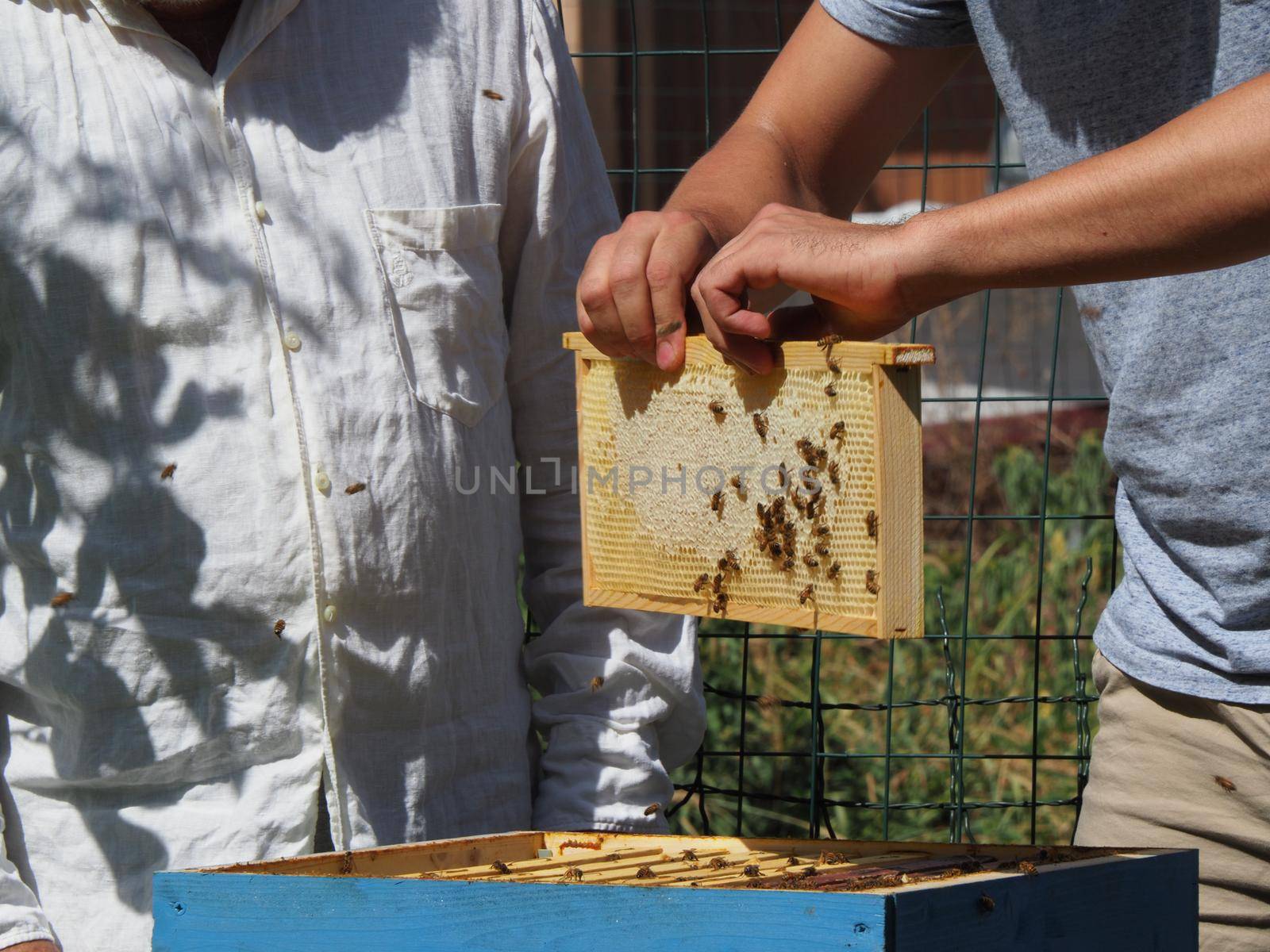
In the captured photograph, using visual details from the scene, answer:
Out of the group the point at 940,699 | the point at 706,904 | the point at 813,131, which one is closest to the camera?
the point at 706,904

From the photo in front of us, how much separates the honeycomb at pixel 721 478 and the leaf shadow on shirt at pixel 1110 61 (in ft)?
2.01

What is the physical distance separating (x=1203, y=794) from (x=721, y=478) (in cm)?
87

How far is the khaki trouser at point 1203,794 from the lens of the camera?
1.85m

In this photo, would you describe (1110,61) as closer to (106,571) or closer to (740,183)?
(740,183)

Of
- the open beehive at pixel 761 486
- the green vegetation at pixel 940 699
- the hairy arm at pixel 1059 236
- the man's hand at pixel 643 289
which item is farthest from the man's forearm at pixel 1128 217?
the green vegetation at pixel 940 699

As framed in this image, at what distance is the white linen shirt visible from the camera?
6.22 ft

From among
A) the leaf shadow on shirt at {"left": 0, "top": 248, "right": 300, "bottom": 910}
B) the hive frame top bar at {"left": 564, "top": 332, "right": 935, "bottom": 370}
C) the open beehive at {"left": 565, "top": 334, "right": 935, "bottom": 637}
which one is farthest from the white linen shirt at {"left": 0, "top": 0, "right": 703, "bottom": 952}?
the hive frame top bar at {"left": 564, "top": 332, "right": 935, "bottom": 370}

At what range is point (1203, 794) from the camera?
1.91 meters

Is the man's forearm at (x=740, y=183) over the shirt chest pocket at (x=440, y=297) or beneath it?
over

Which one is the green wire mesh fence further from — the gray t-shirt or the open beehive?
the open beehive

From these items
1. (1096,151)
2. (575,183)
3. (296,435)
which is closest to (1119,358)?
(1096,151)

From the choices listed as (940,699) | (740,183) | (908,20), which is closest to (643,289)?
(740,183)

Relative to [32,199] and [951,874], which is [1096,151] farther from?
[32,199]

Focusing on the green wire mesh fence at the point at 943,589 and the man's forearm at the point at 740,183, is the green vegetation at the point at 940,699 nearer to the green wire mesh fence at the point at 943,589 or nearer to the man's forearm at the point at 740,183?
the green wire mesh fence at the point at 943,589
